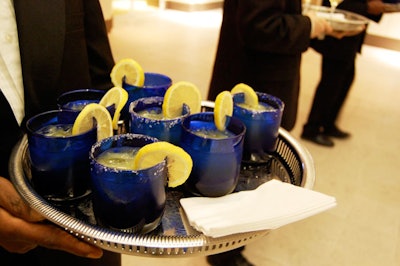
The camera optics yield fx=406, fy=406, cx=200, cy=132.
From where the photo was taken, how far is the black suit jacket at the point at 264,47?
4.83 ft

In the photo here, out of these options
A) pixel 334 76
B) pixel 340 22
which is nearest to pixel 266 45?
pixel 340 22

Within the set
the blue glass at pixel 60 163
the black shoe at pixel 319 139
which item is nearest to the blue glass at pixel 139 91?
the blue glass at pixel 60 163

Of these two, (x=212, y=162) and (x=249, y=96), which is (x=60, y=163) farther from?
(x=249, y=96)

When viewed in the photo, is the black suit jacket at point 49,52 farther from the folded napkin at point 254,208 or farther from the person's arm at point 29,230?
the folded napkin at point 254,208

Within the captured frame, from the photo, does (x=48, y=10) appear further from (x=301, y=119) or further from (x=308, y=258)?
(x=301, y=119)

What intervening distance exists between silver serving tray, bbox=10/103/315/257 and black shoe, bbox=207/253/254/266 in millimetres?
1016

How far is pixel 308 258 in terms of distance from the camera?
1868 millimetres

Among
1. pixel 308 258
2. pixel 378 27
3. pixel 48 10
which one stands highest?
pixel 48 10

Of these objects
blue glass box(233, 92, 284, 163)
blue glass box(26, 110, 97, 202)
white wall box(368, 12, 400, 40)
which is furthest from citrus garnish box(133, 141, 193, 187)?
white wall box(368, 12, 400, 40)

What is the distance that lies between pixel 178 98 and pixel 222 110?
11cm

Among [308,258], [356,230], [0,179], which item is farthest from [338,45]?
[0,179]

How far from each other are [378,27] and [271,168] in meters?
5.73

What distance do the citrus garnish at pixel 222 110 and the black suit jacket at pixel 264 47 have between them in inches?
28.8

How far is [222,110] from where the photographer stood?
2.66 feet
